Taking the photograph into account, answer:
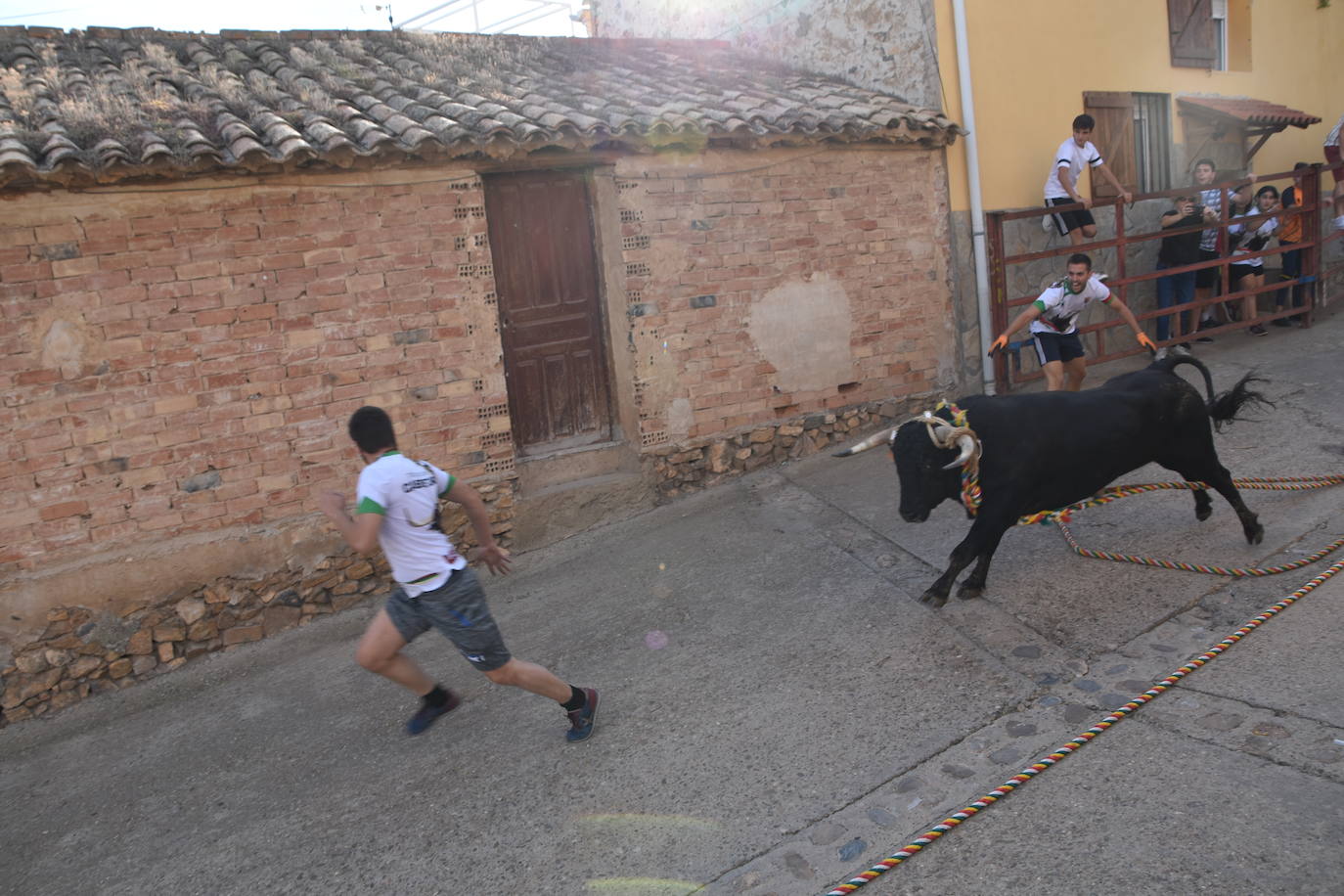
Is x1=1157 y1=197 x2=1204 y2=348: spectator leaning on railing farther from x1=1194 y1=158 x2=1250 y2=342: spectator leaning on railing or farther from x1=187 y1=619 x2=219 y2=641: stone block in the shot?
x1=187 y1=619 x2=219 y2=641: stone block

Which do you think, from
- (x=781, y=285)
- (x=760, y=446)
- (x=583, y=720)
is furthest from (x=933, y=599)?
(x=781, y=285)

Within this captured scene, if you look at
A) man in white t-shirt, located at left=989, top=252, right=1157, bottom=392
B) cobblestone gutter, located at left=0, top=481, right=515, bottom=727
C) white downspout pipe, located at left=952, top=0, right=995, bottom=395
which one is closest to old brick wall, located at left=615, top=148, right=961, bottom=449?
white downspout pipe, located at left=952, top=0, right=995, bottom=395

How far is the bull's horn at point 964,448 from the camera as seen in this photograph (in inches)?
189

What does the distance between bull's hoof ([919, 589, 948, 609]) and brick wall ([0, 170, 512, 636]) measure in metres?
3.25

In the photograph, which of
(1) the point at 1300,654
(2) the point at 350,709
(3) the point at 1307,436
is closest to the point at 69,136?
(2) the point at 350,709

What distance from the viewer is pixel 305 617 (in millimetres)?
6285

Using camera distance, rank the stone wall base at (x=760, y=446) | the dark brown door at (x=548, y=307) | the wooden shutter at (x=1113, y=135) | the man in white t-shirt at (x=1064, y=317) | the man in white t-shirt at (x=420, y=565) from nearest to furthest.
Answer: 1. the man in white t-shirt at (x=420, y=565)
2. the man in white t-shirt at (x=1064, y=317)
3. the dark brown door at (x=548, y=307)
4. the stone wall base at (x=760, y=446)
5. the wooden shutter at (x=1113, y=135)

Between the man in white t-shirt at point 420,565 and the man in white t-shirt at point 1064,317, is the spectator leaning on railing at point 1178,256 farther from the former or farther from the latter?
the man in white t-shirt at point 420,565

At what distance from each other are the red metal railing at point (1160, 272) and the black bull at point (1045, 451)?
2269 millimetres

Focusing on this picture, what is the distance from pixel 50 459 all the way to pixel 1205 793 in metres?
5.89

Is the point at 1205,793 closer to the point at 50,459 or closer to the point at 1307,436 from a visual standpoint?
the point at 1307,436

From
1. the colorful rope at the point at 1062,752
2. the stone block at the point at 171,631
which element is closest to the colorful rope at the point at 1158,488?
the colorful rope at the point at 1062,752

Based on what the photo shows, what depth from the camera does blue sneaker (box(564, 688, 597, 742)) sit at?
14.0 feet

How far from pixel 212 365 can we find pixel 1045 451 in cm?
479
